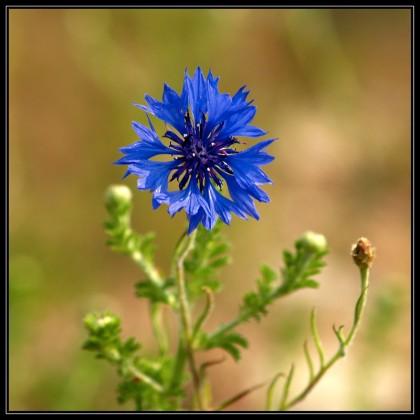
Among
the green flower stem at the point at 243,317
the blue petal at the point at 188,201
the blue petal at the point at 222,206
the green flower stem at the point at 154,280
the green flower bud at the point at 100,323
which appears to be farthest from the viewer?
the green flower stem at the point at 154,280

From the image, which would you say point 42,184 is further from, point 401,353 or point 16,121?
point 401,353

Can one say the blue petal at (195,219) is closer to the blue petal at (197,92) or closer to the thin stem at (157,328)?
the blue petal at (197,92)

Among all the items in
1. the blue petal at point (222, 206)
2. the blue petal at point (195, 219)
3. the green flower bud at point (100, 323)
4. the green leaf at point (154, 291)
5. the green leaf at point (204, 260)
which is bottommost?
the green flower bud at point (100, 323)

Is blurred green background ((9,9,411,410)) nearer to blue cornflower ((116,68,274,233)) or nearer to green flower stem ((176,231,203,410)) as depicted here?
green flower stem ((176,231,203,410))

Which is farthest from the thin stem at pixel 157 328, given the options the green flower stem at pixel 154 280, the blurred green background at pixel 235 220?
the blurred green background at pixel 235 220

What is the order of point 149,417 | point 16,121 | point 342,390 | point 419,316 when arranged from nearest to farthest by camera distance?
point 149,417 → point 419,316 → point 342,390 → point 16,121

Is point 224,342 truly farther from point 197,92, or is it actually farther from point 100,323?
point 197,92

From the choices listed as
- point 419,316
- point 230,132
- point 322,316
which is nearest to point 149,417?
point 230,132

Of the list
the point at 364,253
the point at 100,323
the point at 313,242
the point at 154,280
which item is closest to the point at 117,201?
the point at 154,280
